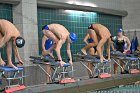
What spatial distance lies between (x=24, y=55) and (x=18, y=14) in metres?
1.21

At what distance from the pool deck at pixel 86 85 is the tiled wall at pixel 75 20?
241cm

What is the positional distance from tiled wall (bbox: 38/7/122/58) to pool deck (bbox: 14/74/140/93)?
2409 millimetres

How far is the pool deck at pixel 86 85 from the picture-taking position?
702cm

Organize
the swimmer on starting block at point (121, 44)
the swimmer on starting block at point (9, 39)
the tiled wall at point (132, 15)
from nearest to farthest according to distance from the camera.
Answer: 1. the swimmer on starting block at point (9, 39)
2. the swimmer on starting block at point (121, 44)
3. the tiled wall at point (132, 15)

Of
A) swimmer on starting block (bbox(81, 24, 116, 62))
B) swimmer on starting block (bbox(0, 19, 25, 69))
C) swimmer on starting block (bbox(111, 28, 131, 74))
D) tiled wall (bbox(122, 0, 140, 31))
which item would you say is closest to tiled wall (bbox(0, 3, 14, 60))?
swimmer on starting block (bbox(0, 19, 25, 69))

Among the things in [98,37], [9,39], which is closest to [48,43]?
[98,37]

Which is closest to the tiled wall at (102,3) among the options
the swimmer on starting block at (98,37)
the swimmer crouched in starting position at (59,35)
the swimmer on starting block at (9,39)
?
the swimmer on starting block at (98,37)

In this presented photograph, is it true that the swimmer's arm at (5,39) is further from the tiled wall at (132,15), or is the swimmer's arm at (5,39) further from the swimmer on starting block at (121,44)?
the tiled wall at (132,15)

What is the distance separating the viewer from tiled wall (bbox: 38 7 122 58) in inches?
410

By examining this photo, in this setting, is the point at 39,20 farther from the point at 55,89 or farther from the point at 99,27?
the point at 55,89

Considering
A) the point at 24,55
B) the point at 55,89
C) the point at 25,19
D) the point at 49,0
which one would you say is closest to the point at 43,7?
the point at 49,0

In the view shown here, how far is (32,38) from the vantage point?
945 cm

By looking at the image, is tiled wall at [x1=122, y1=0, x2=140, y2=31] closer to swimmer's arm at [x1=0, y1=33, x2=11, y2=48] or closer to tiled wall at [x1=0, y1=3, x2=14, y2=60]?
tiled wall at [x1=0, y1=3, x2=14, y2=60]

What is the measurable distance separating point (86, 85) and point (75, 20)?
3985 millimetres
